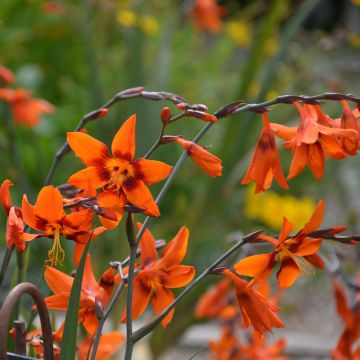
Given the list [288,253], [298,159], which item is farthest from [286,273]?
[298,159]

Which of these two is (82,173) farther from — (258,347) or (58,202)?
(258,347)

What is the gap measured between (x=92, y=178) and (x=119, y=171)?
0.03 meters

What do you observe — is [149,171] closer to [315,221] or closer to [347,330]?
[315,221]

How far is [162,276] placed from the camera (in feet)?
3.27

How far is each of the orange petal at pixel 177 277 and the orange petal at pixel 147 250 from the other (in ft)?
0.10

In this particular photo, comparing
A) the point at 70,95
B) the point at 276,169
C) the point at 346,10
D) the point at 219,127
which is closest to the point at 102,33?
the point at 70,95

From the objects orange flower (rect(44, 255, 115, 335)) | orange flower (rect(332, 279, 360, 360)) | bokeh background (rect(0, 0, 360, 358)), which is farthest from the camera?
bokeh background (rect(0, 0, 360, 358))

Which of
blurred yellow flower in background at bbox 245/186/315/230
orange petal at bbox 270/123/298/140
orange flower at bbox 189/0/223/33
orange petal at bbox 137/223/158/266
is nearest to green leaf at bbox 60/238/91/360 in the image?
orange petal at bbox 137/223/158/266

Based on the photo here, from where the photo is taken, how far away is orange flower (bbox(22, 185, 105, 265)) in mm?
900

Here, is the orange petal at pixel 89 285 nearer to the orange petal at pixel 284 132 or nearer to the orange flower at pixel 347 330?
the orange petal at pixel 284 132

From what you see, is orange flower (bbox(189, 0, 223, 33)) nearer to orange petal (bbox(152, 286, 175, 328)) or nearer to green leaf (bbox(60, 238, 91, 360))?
orange petal (bbox(152, 286, 175, 328))

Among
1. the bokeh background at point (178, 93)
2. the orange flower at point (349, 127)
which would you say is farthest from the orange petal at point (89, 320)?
the bokeh background at point (178, 93)

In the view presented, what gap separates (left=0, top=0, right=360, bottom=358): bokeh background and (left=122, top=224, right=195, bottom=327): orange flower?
23.5 inches

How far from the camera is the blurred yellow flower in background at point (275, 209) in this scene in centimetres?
366
